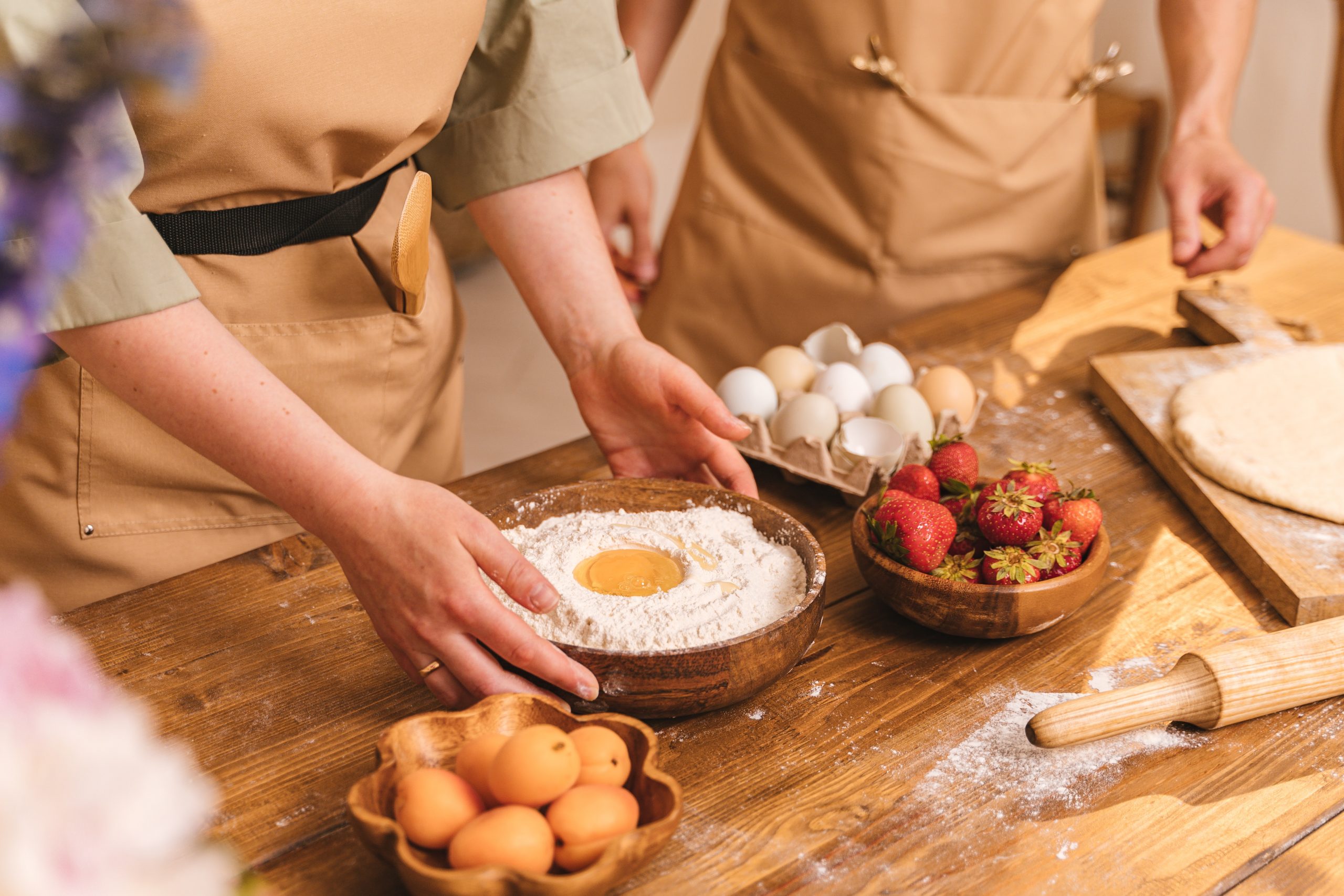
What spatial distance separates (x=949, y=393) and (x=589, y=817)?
0.80 meters

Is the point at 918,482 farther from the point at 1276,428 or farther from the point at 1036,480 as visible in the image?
the point at 1276,428

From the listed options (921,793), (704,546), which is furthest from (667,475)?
(921,793)

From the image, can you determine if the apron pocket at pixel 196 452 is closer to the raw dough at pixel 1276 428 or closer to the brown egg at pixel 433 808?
the brown egg at pixel 433 808

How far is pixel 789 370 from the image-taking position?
1.30 m

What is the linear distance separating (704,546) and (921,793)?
0.90 feet

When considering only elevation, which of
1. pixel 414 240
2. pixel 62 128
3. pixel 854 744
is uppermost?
pixel 62 128

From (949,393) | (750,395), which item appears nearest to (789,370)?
(750,395)

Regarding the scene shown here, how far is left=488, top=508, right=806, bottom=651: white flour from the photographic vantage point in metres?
0.81

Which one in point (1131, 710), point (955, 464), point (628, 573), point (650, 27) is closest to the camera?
point (1131, 710)

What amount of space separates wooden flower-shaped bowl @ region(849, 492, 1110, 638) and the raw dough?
31 centimetres

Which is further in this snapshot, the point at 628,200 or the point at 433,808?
the point at 628,200

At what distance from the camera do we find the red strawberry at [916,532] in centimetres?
89

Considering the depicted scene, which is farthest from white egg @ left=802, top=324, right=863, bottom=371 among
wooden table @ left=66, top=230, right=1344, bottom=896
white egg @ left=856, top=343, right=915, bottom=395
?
wooden table @ left=66, top=230, right=1344, bottom=896

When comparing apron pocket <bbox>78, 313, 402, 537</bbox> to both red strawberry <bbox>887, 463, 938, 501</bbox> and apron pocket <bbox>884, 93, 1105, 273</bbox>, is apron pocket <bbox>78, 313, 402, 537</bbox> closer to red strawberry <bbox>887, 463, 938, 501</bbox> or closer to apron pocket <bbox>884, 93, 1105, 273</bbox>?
red strawberry <bbox>887, 463, 938, 501</bbox>
